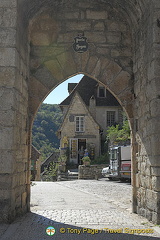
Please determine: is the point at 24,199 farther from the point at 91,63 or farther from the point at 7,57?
the point at 91,63

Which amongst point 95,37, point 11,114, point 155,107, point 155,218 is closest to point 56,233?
point 155,218

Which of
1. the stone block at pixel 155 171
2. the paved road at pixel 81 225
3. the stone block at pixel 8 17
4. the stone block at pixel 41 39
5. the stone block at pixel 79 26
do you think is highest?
the stone block at pixel 79 26

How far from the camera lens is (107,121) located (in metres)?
22.6

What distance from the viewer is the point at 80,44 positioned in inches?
213

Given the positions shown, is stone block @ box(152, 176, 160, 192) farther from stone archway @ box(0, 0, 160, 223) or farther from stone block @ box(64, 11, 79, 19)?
stone block @ box(64, 11, 79, 19)

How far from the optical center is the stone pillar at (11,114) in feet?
12.9

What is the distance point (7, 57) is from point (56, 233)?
2.54 m

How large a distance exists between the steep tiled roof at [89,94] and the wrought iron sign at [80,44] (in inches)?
678

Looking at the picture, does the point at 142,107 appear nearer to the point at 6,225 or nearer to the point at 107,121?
the point at 6,225

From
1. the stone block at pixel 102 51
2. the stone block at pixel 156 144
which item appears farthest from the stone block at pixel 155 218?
the stone block at pixel 102 51

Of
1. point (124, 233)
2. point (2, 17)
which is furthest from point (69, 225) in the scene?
point (2, 17)

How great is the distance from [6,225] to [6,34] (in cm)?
271

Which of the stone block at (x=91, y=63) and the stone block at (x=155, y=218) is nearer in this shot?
the stone block at (x=155, y=218)

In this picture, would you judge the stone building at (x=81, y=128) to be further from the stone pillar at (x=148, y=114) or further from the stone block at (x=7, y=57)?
the stone block at (x=7, y=57)
